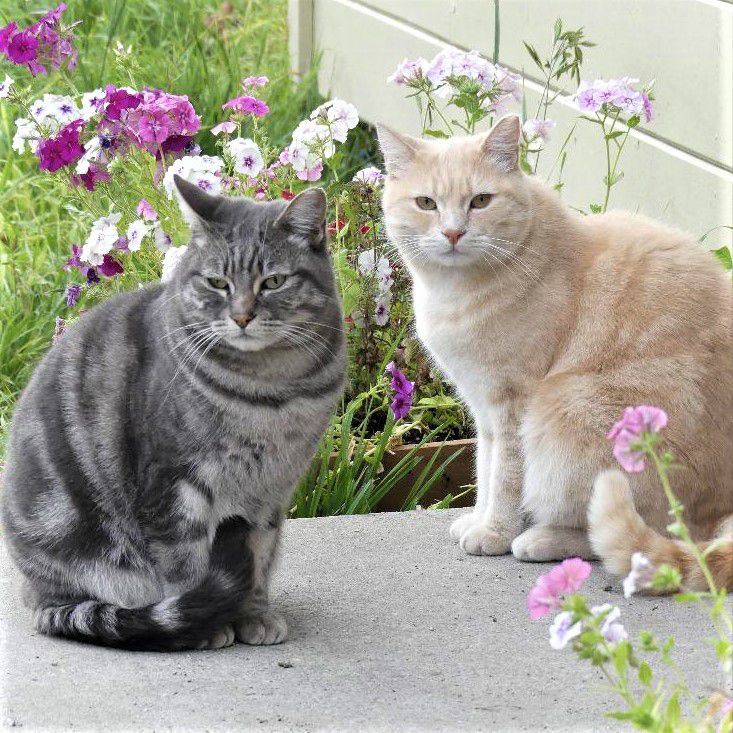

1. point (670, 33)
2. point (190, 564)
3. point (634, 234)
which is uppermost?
point (670, 33)

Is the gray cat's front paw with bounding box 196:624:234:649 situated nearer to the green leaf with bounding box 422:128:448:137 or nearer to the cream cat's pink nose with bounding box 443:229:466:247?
the cream cat's pink nose with bounding box 443:229:466:247

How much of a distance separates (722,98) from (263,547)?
230 cm

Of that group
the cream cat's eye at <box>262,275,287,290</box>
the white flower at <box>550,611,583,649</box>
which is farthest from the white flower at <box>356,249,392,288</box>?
the white flower at <box>550,611,583,649</box>

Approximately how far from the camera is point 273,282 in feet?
9.28

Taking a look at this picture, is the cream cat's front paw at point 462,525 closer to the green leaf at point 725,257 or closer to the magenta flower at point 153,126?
the green leaf at point 725,257

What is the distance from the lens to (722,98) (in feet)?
13.6

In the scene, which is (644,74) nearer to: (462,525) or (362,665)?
(462,525)

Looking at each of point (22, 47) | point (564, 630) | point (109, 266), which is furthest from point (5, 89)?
point (564, 630)

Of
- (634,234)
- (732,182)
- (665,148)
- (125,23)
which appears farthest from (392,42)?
(634,234)

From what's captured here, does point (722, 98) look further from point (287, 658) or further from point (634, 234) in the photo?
point (287, 658)

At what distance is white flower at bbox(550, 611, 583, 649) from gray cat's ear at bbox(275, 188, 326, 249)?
1.31 m

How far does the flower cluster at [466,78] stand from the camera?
3.94 meters

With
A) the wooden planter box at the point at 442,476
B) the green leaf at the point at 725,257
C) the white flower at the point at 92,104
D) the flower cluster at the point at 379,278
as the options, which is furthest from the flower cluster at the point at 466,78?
the wooden planter box at the point at 442,476

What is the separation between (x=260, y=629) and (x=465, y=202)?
1.27 metres
